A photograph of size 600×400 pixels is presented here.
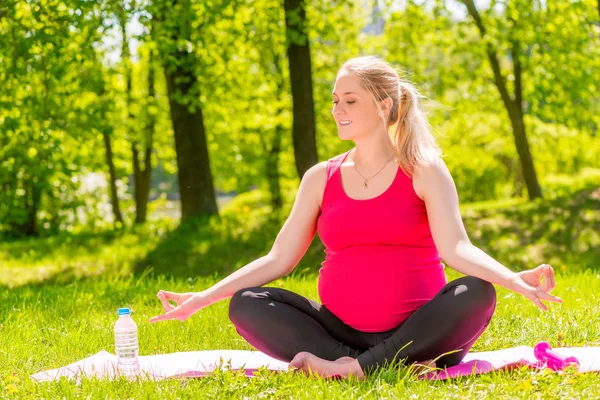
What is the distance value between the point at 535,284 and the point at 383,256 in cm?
78

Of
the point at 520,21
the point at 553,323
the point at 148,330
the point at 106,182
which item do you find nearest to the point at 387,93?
the point at 553,323

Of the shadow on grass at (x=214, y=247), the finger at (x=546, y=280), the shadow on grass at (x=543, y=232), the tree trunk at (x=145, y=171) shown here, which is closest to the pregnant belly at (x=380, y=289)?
the finger at (x=546, y=280)

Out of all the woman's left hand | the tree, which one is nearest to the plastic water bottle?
the woman's left hand

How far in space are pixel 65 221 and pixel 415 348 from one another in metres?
17.3

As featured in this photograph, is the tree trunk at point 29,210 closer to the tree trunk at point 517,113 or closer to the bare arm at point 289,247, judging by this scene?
the tree trunk at point 517,113

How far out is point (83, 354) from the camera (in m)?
5.00

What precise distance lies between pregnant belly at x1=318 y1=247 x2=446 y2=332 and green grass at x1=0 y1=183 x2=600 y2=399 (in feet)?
1.43

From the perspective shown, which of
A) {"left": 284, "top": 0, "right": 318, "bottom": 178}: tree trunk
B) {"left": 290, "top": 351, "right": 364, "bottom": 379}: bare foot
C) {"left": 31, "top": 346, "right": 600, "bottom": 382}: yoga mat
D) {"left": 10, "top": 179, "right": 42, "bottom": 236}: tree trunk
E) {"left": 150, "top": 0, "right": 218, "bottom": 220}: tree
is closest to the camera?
{"left": 290, "top": 351, "right": 364, "bottom": 379}: bare foot

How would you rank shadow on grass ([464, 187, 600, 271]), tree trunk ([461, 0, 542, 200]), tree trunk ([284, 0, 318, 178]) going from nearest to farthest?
shadow on grass ([464, 187, 600, 271]) → tree trunk ([284, 0, 318, 178]) → tree trunk ([461, 0, 542, 200])

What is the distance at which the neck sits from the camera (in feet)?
14.4

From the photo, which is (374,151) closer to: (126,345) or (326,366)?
(326,366)

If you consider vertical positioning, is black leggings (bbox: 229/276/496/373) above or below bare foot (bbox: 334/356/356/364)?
above

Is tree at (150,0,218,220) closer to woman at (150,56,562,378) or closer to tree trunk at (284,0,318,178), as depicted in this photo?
tree trunk at (284,0,318,178)

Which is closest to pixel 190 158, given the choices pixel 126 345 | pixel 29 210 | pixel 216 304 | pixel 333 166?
pixel 216 304
